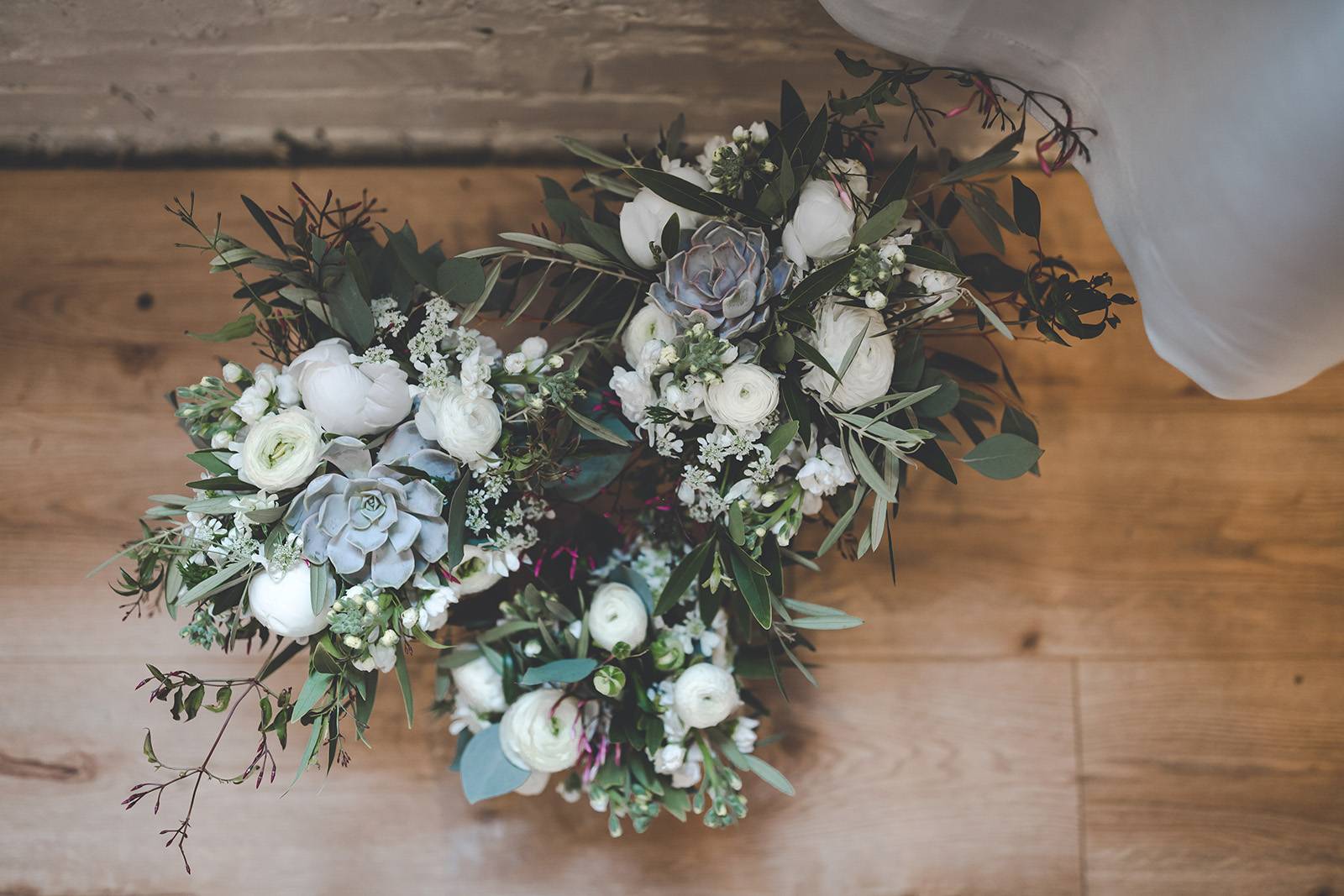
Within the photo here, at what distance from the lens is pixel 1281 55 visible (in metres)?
0.58

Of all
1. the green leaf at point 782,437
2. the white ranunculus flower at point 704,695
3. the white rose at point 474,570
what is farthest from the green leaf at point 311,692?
the green leaf at point 782,437

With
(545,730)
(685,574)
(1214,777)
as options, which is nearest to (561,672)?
(545,730)

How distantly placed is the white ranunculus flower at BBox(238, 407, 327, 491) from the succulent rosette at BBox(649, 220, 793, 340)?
0.36 metres

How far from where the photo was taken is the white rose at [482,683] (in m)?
0.96

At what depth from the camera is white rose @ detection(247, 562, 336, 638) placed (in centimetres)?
77

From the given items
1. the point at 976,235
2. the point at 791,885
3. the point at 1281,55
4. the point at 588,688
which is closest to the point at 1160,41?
the point at 1281,55

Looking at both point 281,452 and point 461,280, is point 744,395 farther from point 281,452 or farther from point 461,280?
point 281,452

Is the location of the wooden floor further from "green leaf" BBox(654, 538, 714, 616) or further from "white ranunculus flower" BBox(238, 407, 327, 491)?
"white ranunculus flower" BBox(238, 407, 327, 491)

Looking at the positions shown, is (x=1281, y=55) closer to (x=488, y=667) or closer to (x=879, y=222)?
(x=879, y=222)

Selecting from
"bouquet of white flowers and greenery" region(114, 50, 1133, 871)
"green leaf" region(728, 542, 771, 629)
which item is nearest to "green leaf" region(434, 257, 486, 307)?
"bouquet of white flowers and greenery" region(114, 50, 1133, 871)

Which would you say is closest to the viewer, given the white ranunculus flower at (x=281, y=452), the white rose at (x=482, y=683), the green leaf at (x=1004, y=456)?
the white ranunculus flower at (x=281, y=452)

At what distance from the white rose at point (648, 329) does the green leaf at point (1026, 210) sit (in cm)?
36

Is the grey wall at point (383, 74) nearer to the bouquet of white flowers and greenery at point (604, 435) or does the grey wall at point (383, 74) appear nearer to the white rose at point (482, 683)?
the bouquet of white flowers and greenery at point (604, 435)

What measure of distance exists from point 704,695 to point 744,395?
327 millimetres
